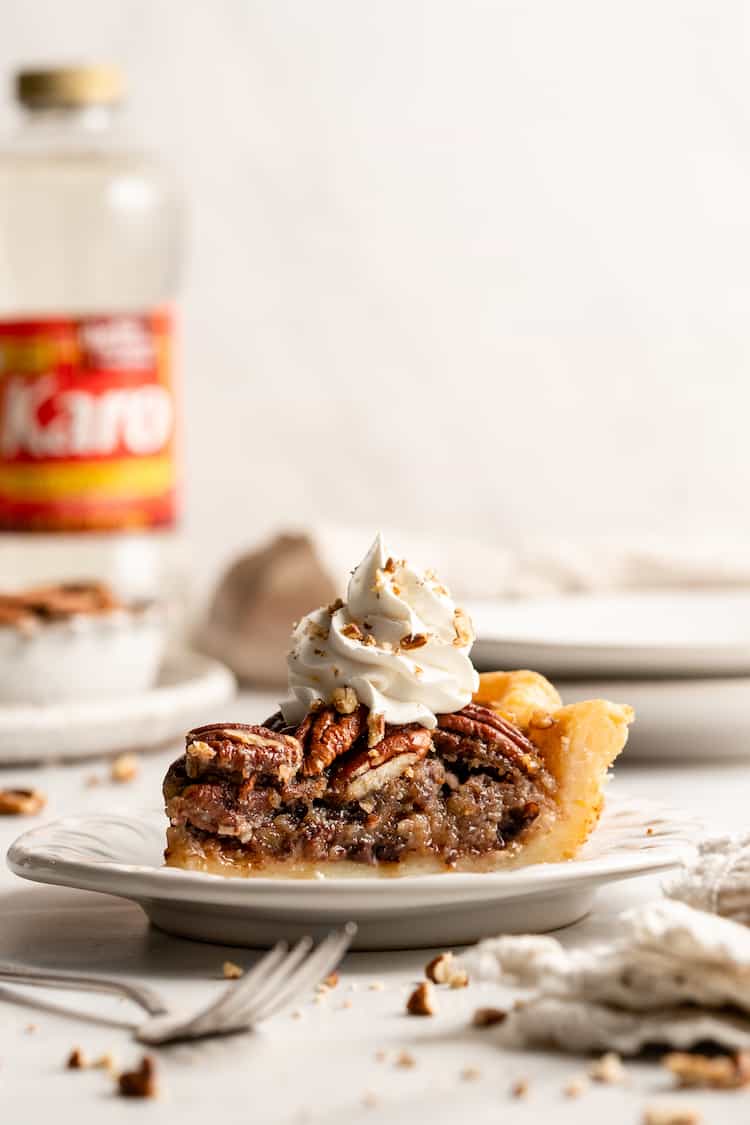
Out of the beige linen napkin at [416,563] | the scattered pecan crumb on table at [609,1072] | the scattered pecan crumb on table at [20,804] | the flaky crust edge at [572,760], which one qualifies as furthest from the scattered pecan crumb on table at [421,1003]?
the beige linen napkin at [416,563]

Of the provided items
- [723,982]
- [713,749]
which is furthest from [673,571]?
[723,982]

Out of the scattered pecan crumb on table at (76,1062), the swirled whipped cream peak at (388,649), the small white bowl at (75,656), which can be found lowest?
the small white bowl at (75,656)

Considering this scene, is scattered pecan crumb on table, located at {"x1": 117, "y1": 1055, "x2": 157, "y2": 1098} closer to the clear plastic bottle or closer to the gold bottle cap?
the clear plastic bottle

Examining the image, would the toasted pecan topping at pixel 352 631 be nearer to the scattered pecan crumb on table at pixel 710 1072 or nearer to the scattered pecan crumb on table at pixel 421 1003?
the scattered pecan crumb on table at pixel 421 1003

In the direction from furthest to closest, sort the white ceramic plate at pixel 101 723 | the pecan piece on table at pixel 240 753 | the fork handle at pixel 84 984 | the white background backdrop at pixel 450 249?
the white background backdrop at pixel 450 249 → the white ceramic plate at pixel 101 723 → the pecan piece on table at pixel 240 753 → the fork handle at pixel 84 984

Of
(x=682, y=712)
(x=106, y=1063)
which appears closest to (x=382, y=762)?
(x=106, y=1063)

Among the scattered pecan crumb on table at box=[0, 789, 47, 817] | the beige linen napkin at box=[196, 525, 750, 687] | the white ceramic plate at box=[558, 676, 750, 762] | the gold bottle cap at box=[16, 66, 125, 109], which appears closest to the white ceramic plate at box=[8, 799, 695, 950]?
the scattered pecan crumb on table at box=[0, 789, 47, 817]

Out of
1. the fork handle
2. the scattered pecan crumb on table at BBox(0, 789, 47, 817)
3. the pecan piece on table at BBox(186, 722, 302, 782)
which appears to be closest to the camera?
the fork handle
